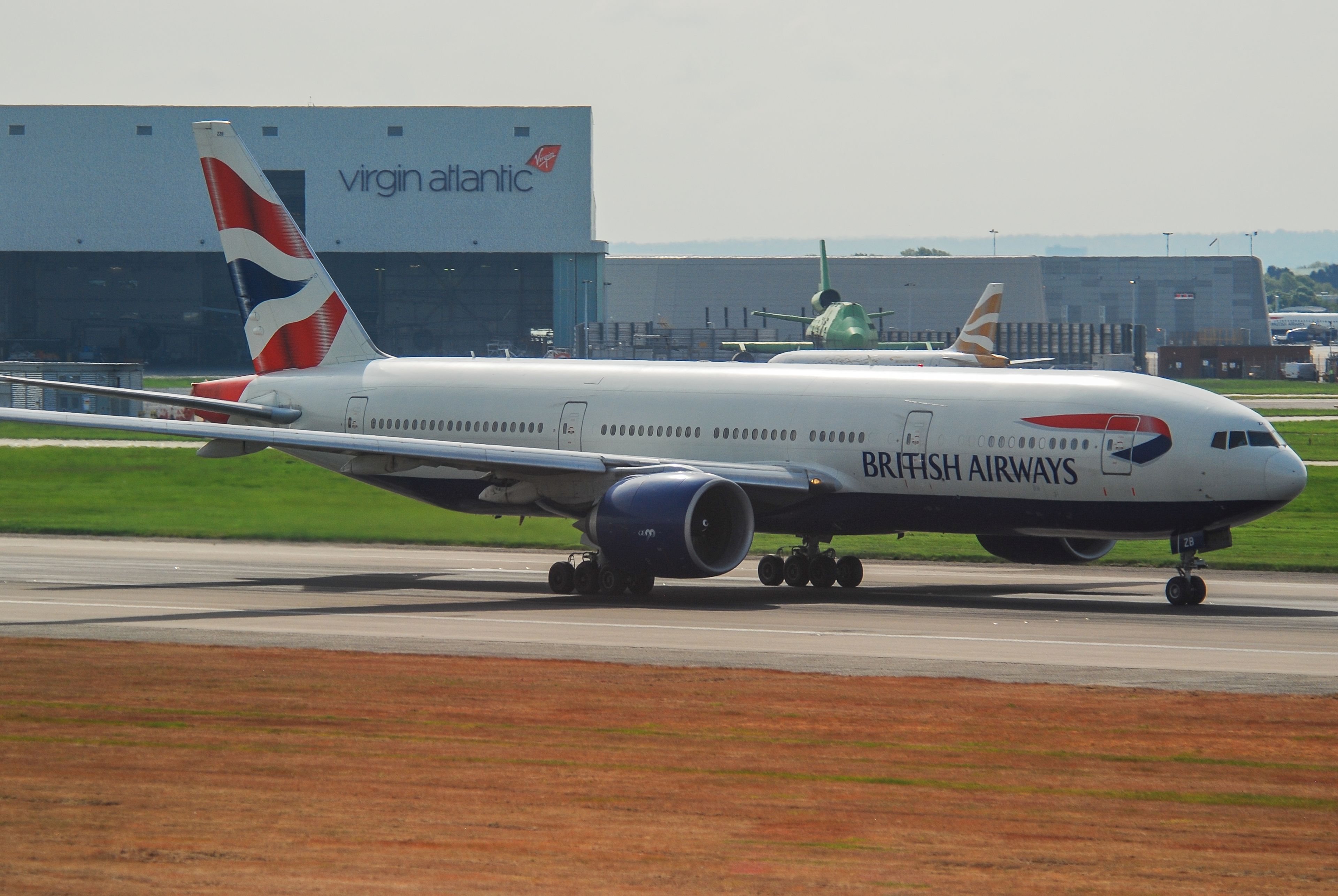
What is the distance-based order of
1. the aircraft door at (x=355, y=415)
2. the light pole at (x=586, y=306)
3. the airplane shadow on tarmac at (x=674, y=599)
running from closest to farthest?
the airplane shadow on tarmac at (x=674, y=599) < the aircraft door at (x=355, y=415) < the light pole at (x=586, y=306)

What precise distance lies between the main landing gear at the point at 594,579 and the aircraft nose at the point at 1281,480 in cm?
1065

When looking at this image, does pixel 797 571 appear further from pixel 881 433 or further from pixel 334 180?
pixel 334 180

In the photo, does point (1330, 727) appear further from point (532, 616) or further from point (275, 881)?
point (532, 616)

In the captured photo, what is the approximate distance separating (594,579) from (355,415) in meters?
8.22

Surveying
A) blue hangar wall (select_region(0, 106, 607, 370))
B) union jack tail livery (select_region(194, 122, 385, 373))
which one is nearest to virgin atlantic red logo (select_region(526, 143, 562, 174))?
blue hangar wall (select_region(0, 106, 607, 370))

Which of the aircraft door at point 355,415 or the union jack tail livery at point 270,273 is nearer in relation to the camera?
the aircraft door at point 355,415

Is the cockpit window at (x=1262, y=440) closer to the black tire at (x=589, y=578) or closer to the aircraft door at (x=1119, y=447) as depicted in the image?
the aircraft door at (x=1119, y=447)

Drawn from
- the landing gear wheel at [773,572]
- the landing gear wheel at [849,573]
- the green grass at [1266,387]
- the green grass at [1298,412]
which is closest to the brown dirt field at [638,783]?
the landing gear wheel at [849,573]

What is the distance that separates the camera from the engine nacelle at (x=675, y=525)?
28969 millimetres

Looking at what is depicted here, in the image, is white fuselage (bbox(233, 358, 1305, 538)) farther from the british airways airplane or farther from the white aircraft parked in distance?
the white aircraft parked in distance

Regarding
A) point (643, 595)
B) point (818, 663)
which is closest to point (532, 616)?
point (643, 595)

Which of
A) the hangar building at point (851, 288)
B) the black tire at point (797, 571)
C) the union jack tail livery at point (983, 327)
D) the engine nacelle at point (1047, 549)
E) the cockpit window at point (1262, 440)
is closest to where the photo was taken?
the cockpit window at point (1262, 440)

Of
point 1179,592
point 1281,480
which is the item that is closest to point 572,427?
point 1179,592

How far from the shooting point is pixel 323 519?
138 feet
